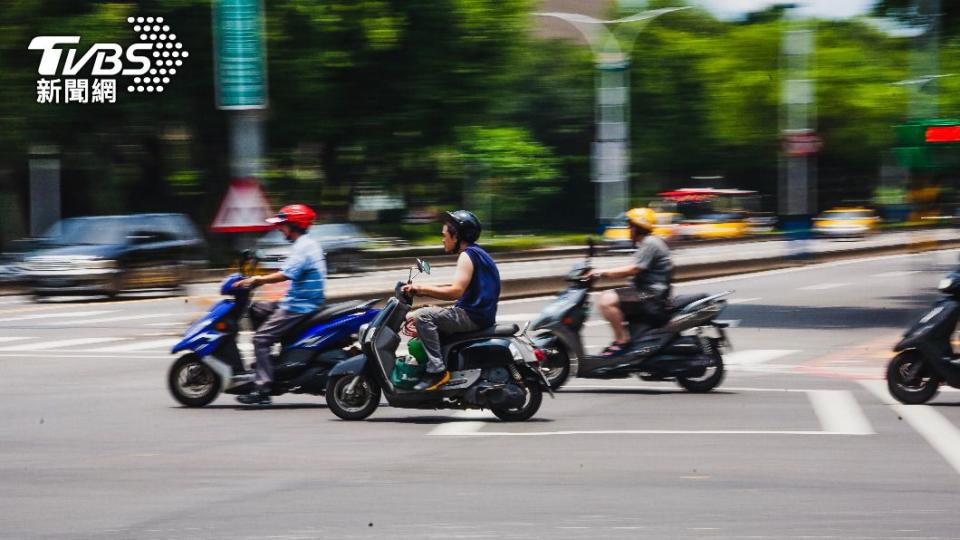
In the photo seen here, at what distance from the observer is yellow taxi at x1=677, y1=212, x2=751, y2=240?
7325 cm

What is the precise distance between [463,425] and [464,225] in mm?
1440

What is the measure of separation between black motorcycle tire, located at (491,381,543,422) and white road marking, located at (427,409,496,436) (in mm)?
174

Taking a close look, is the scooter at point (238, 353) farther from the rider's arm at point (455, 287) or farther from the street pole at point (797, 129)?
the street pole at point (797, 129)

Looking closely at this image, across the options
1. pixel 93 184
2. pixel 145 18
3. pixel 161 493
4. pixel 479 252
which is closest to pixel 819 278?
pixel 145 18

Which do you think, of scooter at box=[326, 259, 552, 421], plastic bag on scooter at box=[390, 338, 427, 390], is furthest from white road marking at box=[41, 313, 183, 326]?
plastic bag on scooter at box=[390, 338, 427, 390]

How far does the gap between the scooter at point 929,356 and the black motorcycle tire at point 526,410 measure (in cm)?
298

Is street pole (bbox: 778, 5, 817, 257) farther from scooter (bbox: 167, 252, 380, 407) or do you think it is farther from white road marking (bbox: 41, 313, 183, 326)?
scooter (bbox: 167, 252, 380, 407)

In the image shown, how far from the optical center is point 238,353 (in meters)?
12.3

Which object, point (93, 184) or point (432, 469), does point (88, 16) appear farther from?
point (432, 469)

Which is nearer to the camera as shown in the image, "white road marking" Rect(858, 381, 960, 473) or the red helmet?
"white road marking" Rect(858, 381, 960, 473)

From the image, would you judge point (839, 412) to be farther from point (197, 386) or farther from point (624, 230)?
point (624, 230)

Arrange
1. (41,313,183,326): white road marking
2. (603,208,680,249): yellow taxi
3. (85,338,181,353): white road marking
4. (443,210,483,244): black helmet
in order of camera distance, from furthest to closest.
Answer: (603,208,680,249): yellow taxi, (41,313,183,326): white road marking, (85,338,181,353): white road marking, (443,210,483,244): black helmet

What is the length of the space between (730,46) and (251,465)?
7033 centimetres

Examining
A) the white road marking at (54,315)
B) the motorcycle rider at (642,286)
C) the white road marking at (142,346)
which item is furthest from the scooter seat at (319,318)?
the white road marking at (54,315)
